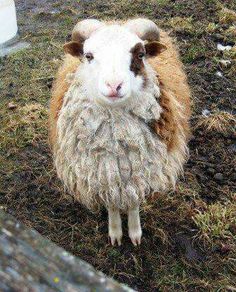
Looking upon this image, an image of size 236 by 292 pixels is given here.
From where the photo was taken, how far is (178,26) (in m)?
6.17

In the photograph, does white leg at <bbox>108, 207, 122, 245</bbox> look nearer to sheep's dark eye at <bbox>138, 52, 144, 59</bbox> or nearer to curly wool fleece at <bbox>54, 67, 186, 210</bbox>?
curly wool fleece at <bbox>54, 67, 186, 210</bbox>

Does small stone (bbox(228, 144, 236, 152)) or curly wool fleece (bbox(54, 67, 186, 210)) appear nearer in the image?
curly wool fleece (bbox(54, 67, 186, 210))

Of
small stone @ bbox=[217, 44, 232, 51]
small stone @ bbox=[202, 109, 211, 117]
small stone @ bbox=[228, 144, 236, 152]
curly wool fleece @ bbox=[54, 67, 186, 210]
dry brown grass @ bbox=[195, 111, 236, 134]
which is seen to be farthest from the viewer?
small stone @ bbox=[217, 44, 232, 51]

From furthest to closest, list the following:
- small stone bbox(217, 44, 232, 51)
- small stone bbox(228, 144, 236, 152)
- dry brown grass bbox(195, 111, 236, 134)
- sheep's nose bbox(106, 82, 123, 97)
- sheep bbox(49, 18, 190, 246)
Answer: small stone bbox(217, 44, 232, 51) < dry brown grass bbox(195, 111, 236, 134) < small stone bbox(228, 144, 236, 152) < sheep bbox(49, 18, 190, 246) < sheep's nose bbox(106, 82, 123, 97)

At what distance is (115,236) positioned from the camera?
11.5 feet

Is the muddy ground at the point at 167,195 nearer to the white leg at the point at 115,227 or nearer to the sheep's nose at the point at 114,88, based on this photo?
the white leg at the point at 115,227

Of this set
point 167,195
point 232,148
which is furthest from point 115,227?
point 232,148

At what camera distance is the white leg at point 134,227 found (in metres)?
3.37

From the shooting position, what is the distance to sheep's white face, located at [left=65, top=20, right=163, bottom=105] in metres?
2.42

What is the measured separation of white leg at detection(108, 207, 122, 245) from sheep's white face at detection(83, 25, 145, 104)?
103 cm

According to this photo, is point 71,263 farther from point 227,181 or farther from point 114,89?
point 227,181

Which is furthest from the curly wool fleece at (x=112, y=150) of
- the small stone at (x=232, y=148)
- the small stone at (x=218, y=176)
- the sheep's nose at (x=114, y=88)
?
the small stone at (x=232, y=148)

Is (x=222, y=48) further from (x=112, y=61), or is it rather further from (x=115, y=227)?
(x=112, y=61)

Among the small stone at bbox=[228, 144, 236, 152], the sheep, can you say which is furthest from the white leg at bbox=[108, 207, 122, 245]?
the small stone at bbox=[228, 144, 236, 152]
